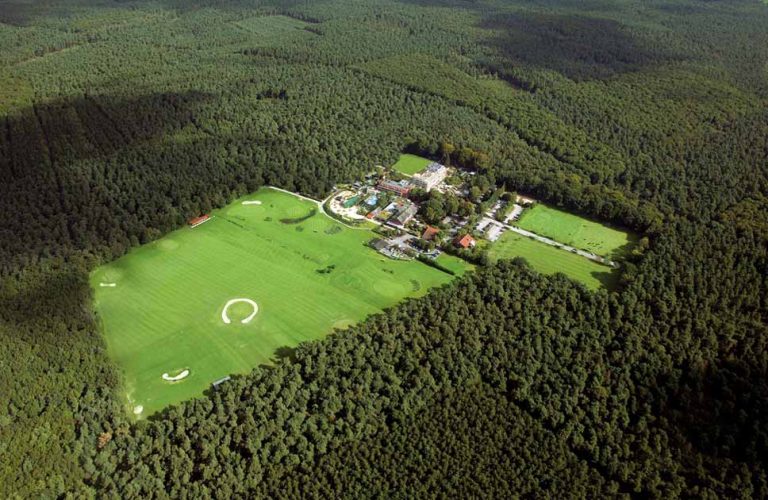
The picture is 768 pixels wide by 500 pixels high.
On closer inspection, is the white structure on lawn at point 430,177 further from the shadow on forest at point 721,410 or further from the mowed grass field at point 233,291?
the shadow on forest at point 721,410

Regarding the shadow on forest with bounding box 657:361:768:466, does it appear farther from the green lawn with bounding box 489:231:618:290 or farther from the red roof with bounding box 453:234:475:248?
the red roof with bounding box 453:234:475:248

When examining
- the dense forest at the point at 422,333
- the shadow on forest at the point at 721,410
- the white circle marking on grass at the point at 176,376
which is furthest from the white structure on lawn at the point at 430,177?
the shadow on forest at the point at 721,410

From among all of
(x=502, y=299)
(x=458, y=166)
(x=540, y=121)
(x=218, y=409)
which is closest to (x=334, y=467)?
(x=218, y=409)

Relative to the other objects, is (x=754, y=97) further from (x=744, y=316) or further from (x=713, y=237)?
(x=744, y=316)

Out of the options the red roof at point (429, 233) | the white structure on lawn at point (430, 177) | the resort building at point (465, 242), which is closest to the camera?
the resort building at point (465, 242)

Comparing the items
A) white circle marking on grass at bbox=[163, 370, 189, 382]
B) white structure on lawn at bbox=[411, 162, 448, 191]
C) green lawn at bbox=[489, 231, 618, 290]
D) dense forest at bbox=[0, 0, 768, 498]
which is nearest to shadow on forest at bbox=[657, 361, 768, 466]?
dense forest at bbox=[0, 0, 768, 498]
